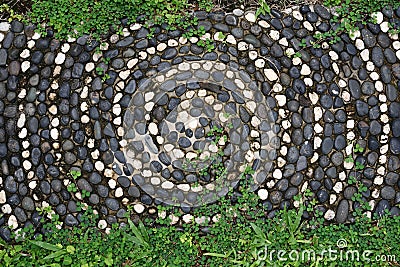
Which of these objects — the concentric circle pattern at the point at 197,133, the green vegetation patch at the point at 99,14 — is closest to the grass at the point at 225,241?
the concentric circle pattern at the point at 197,133

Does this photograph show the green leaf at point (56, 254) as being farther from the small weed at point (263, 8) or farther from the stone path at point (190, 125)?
the small weed at point (263, 8)

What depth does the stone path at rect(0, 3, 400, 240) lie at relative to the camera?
11.2 feet

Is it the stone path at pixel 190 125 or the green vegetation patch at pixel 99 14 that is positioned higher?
the green vegetation patch at pixel 99 14

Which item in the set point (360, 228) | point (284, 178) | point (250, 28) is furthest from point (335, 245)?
point (250, 28)

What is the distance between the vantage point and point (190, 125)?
11.3ft

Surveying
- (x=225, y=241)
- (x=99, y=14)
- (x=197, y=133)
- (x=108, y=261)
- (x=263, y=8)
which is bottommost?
(x=225, y=241)

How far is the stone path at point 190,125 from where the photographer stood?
3422 millimetres

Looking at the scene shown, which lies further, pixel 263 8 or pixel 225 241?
pixel 263 8

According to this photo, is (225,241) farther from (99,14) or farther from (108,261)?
(99,14)

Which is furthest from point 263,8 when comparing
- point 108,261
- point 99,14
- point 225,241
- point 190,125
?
point 108,261

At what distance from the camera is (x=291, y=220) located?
3.39 meters

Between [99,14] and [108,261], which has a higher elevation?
[99,14]

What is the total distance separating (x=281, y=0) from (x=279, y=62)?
427mm

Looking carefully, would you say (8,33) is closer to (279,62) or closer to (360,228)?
(279,62)
